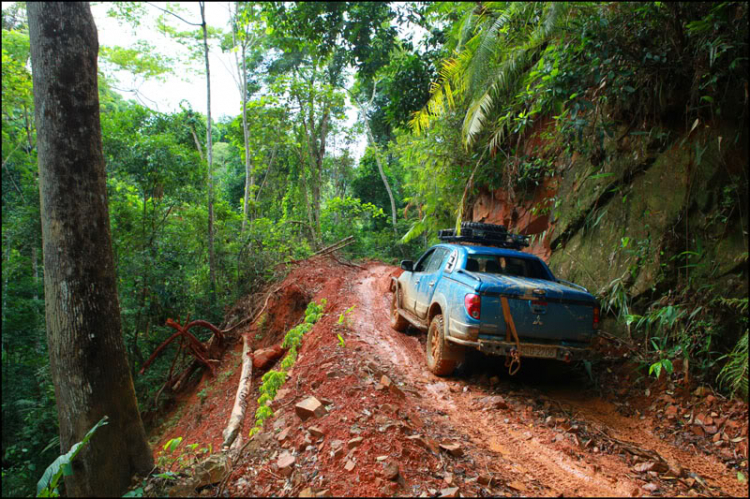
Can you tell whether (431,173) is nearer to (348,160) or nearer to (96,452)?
(96,452)

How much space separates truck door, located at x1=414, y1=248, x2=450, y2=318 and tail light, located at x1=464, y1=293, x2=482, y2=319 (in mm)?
1282

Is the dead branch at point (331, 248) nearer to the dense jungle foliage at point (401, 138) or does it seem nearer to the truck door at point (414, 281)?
the dense jungle foliage at point (401, 138)

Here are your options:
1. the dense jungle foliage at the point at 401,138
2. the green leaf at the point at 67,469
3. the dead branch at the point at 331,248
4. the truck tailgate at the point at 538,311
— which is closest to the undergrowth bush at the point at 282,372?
the green leaf at the point at 67,469

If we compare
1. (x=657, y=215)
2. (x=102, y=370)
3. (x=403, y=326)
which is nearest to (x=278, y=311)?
(x=403, y=326)

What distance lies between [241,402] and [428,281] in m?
3.74

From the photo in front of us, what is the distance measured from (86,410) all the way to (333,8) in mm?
5833

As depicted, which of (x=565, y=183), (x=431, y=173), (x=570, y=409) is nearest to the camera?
(x=570, y=409)

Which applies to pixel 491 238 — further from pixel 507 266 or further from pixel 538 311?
pixel 538 311

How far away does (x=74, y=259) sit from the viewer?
3604 mm

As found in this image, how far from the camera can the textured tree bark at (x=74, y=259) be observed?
3.57m

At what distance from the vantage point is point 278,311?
11008 mm

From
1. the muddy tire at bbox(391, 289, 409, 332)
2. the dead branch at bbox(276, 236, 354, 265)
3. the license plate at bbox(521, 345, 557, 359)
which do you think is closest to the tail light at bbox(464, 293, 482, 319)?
the license plate at bbox(521, 345, 557, 359)

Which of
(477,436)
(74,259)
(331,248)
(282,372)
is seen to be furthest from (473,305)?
(331,248)

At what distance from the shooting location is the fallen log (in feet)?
18.3
